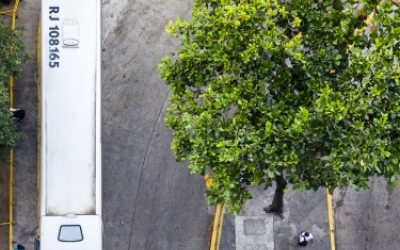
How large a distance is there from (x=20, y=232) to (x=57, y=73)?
488cm

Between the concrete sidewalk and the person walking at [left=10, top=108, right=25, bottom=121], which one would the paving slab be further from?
the person walking at [left=10, top=108, right=25, bottom=121]

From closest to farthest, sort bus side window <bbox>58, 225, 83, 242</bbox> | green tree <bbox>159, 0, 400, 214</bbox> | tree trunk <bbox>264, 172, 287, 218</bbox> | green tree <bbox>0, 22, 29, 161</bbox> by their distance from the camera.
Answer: green tree <bbox>159, 0, 400, 214</bbox> < green tree <bbox>0, 22, 29, 161</bbox> < bus side window <bbox>58, 225, 83, 242</bbox> < tree trunk <bbox>264, 172, 287, 218</bbox>

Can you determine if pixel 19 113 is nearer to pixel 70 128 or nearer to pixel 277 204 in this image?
pixel 70 128

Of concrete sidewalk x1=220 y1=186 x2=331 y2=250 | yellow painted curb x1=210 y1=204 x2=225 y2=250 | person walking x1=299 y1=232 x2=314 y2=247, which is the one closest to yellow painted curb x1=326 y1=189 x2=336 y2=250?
concrete sidewalk x1=220 y1=186 x2=331 y2=250

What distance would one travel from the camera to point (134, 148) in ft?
58.3

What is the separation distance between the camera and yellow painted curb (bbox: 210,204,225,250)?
1717 cm

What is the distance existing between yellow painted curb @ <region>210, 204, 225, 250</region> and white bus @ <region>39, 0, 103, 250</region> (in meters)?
3.43

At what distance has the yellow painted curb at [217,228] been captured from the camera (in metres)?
17.2

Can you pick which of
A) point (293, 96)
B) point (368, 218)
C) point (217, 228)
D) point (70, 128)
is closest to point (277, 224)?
point (217, 228)

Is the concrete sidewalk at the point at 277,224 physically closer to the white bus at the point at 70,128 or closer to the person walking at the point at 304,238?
the person walking at the point at 304,238

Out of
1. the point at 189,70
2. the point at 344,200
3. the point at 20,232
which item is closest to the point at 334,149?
the point at 189,70

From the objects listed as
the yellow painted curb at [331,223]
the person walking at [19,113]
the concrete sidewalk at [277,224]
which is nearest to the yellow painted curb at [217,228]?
the concrete sidewalk at [277,224]

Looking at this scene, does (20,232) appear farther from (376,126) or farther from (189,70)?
(376,126)

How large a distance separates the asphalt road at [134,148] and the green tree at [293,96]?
5128 millimetres
